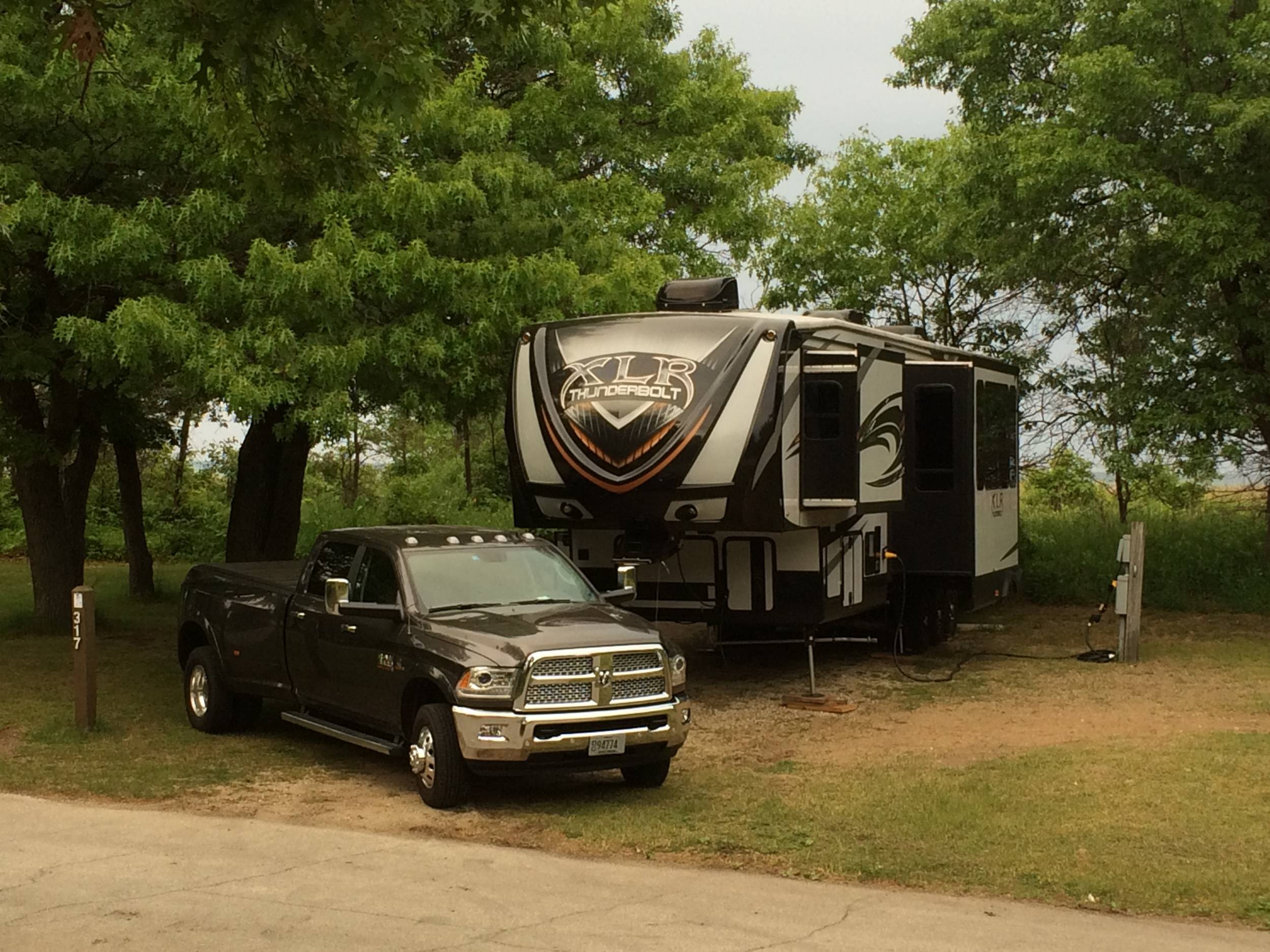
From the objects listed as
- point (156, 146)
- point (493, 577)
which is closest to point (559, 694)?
point (493, 577)

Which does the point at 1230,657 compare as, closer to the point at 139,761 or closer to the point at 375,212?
the point at 375,212

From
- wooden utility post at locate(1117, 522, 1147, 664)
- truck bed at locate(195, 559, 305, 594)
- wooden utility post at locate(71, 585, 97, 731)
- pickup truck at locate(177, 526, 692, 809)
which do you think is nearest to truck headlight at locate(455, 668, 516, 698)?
pickup truck at locate(177, 526, 692, 809)

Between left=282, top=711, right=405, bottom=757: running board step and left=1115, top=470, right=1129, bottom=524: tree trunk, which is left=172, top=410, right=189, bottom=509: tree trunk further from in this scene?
left=282, top=711, right=405, bottom=757: running board step

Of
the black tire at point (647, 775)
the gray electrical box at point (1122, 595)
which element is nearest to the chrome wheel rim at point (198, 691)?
the black tire at point (647, 775)

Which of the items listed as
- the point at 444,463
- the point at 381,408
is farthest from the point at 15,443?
the point at 444,463

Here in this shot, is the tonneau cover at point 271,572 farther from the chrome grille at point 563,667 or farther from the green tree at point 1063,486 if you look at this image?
the green tree at point 1063,486

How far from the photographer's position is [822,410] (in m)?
13.7

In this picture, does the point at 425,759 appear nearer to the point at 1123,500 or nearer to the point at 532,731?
the point at 532,731

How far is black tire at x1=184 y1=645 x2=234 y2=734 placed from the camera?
39.8 feet

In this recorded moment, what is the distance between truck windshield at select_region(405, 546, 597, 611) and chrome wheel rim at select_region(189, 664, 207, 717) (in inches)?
116

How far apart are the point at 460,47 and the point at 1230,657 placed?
11.9 m

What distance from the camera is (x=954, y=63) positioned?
2017 centimetres

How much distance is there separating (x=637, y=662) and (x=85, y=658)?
4.93m

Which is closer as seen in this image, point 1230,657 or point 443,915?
point 443,915
